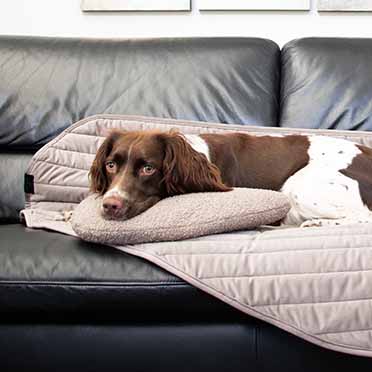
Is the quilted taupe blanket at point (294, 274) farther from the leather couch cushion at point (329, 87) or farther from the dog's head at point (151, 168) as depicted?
the leather couch cushion at point (329, 87)

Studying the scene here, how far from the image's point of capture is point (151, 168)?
5.63 feet

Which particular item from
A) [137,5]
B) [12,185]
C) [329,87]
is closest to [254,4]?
[137,5]

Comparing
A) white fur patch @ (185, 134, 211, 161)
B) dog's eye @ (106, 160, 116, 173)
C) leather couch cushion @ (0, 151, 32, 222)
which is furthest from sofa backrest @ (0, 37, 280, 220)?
dog's eye @ (106, 160, 116, 173)

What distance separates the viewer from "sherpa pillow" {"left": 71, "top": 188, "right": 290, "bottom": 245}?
1.48 m

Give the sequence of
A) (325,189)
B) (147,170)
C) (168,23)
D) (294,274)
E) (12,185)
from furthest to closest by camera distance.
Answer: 1. (168,23)
2. (12,185)
3. (325,189)
4. (147,170)
5. (294,274)

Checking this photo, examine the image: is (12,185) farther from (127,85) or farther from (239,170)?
(239,170)

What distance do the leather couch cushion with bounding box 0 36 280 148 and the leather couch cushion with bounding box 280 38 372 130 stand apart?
74 mm

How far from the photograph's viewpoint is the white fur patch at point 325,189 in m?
1.81

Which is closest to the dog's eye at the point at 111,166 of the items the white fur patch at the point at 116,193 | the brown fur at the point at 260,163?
the white fur patch at the point at 116,193

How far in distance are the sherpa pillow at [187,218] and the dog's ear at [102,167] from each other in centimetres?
12

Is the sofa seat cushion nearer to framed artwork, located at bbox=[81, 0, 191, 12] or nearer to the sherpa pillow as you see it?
the sherpa pillow

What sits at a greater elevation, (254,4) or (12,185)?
(254,4)

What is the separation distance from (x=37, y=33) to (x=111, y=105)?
30.9 inches

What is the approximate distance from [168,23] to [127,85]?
0.58 meters
